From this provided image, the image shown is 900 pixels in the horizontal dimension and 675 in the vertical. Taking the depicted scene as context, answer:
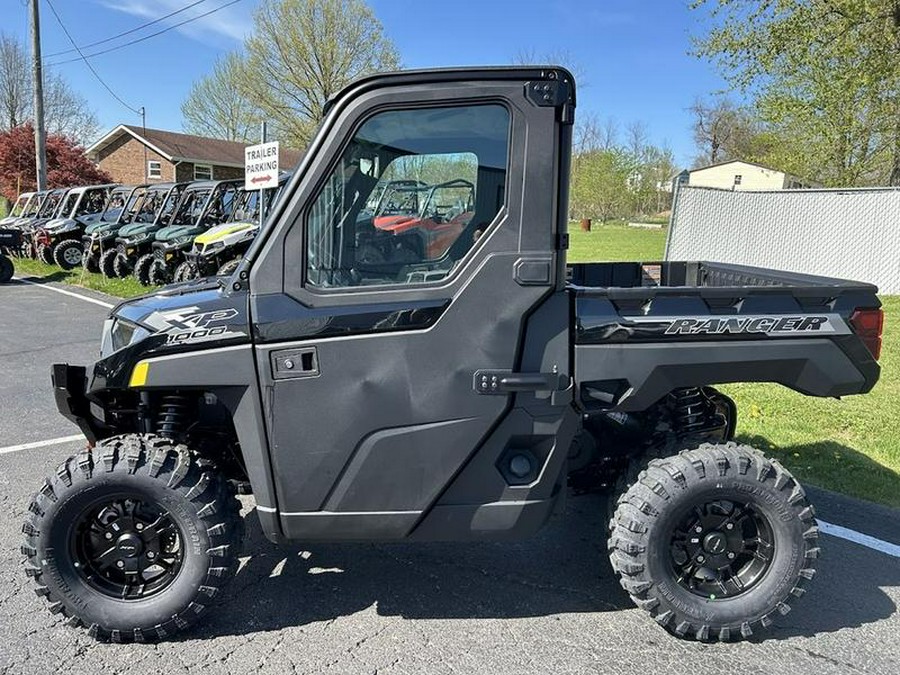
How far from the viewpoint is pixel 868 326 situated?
2957mm

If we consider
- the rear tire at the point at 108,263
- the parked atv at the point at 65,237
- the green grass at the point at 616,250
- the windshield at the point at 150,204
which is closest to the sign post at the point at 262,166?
the rear tire at the point at 108,263

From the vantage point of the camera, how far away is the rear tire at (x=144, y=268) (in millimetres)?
13930

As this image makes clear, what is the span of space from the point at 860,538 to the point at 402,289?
3.13 m

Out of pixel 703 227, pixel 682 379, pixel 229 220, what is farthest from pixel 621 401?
pixel 229 220

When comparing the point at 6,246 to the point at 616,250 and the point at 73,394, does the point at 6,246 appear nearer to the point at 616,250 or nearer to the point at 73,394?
the point at 73,394

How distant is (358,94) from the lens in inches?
101

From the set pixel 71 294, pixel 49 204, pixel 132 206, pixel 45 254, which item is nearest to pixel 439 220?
pixel 71 294

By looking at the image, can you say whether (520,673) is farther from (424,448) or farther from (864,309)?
(864,309)

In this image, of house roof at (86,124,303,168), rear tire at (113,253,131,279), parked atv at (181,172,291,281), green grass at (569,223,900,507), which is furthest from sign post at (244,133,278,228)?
house roof at (86,124,303,168)

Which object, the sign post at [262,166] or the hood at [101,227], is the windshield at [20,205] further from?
the sign post at [262,166]

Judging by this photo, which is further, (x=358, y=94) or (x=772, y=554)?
(x=772, y=554)

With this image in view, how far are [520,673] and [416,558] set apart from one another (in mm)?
1000

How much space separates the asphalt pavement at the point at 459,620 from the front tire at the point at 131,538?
0.50ft

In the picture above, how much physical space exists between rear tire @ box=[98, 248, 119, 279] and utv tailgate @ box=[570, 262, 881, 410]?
14848 millimetres
